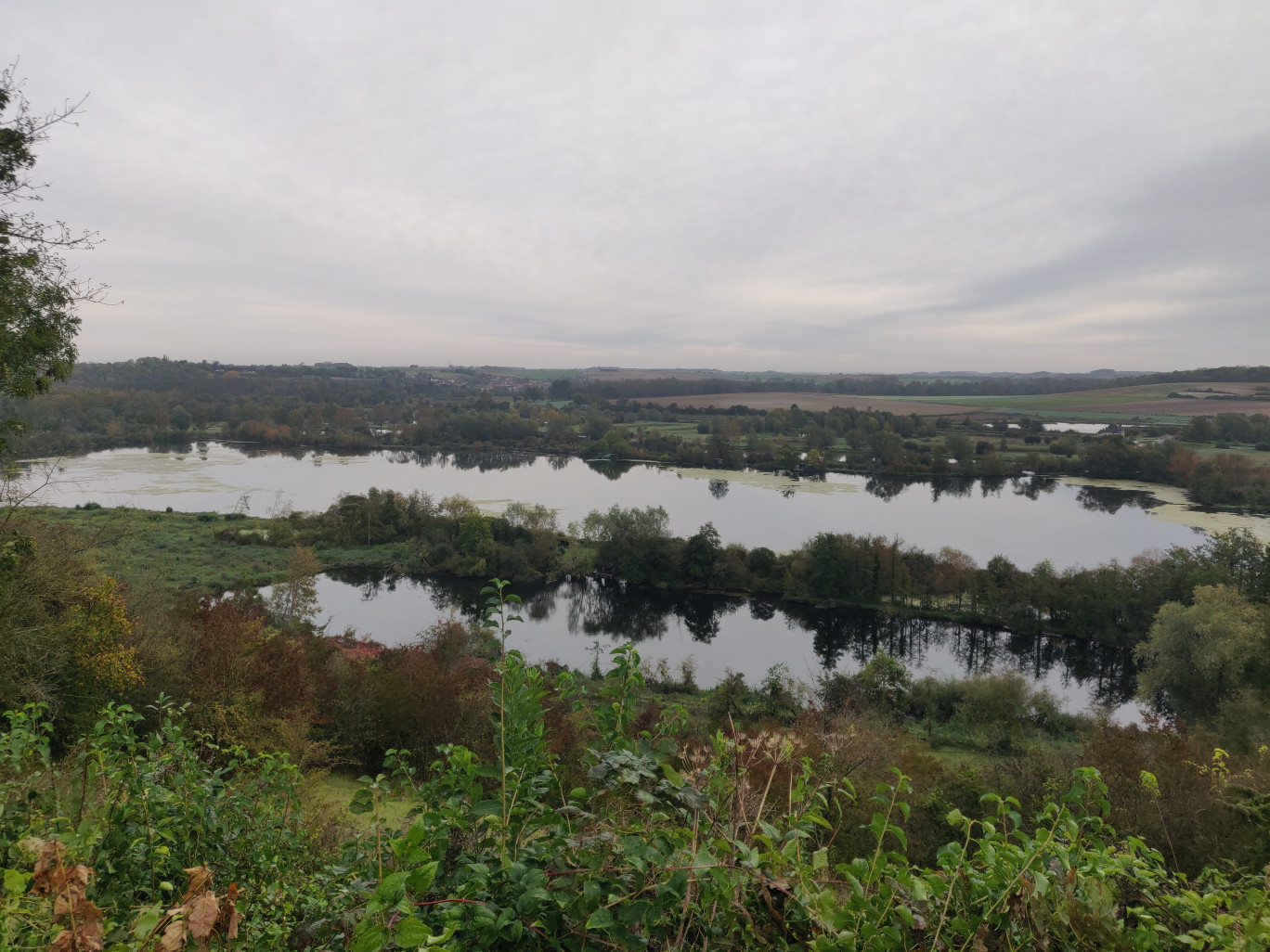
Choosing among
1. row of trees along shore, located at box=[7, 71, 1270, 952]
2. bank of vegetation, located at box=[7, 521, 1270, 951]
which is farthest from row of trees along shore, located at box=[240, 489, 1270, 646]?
bank of vegetation, located at box=[7, 521, 1270, 951]

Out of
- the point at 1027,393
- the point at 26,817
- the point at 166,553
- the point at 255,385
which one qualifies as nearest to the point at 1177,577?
the point at 26,817

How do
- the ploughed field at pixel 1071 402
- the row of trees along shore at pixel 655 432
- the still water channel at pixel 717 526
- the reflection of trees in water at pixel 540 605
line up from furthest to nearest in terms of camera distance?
the ploughed field at pixel 1071 402 → the row of trees along shore at pixel 655 432 → the reflection of trees in water at pixel 540 605 → the still water channel at pixel 717 526

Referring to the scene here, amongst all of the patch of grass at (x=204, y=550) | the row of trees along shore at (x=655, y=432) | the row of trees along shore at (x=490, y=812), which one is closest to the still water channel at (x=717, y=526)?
the patch of grass at (x=204, y=550)

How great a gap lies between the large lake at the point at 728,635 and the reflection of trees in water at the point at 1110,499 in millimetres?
21557

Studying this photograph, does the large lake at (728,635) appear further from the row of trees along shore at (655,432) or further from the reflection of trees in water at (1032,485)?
the row of trees along shore at (655,432)

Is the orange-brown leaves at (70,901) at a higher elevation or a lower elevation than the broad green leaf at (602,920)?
higher

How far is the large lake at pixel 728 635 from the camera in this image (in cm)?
1945

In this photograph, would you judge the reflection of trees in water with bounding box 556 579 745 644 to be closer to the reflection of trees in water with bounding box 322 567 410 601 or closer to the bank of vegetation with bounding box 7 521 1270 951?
the reflection of trees in water with bounding box 322 567 410 601

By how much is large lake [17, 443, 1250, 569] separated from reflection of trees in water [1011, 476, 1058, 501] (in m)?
0.16

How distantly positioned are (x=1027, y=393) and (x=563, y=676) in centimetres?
10249

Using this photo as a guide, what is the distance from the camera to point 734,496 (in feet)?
138

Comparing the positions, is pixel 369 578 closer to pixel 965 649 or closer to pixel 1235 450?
pixel 965 649

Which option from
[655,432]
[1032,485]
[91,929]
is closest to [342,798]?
[91,929]

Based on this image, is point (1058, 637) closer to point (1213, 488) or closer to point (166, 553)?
point (1213, 488)
